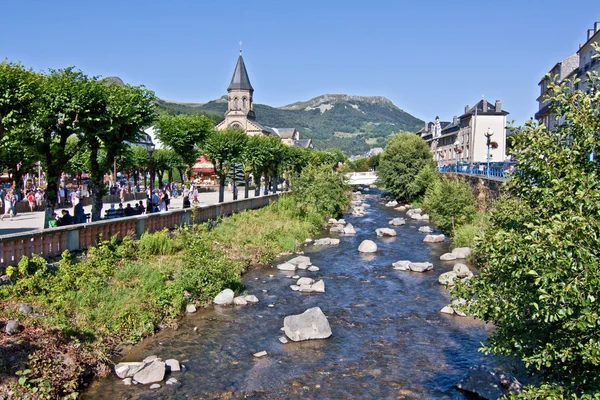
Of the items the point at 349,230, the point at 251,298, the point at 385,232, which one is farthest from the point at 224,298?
the point at 349,230

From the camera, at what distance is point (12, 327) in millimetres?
12602

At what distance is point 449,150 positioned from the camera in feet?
317

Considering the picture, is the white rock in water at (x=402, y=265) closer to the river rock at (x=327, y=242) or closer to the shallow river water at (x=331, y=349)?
the shallow river water at (x=331, y=349)

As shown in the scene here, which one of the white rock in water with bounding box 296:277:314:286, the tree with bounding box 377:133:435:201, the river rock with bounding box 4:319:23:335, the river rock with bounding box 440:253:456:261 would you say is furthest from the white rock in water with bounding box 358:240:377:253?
the tree with bounding box 377:133:435:201

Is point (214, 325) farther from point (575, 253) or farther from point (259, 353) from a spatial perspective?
point (575, 253)

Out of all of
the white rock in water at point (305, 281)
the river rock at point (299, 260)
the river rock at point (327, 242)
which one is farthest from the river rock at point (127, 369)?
the river rock at point (327, 242)

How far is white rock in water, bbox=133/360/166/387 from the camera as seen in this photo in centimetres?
1274

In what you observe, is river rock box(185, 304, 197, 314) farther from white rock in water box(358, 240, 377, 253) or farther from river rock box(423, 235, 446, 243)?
river rock box(423, 235, 446, 243)

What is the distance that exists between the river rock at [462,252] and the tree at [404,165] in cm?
3031

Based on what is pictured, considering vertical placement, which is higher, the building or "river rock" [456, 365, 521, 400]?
the building

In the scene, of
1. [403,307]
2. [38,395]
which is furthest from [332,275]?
[38,395]

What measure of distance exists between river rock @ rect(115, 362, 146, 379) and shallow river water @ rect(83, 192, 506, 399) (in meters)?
0.19

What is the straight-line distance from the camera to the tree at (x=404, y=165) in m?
61.1

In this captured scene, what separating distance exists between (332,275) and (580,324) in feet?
62.0
